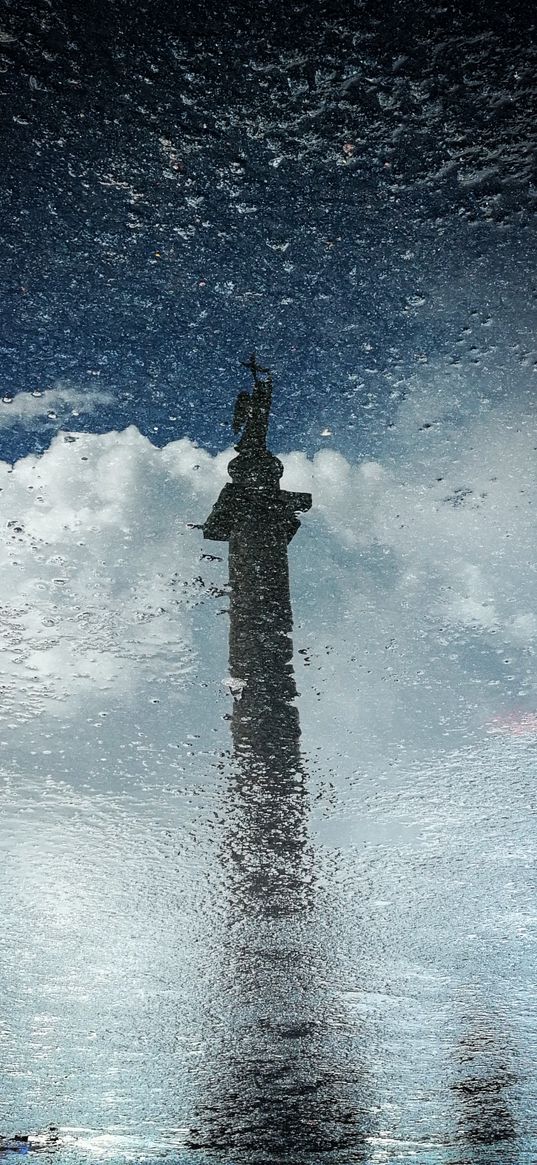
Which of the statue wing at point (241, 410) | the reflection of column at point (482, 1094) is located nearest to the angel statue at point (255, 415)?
the statue wing at point (241, 410)

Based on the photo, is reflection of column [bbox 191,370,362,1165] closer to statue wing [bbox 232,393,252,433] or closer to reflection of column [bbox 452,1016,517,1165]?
statue wing [bbox 232,393,252,433]

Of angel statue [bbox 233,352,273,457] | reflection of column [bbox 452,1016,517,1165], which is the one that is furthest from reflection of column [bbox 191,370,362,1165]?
reflection of column [bbox 452,1016,517,1165]

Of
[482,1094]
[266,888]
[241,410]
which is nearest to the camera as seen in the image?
[241,410]

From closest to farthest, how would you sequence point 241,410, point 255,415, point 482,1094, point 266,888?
point 241,410 → point 255,415 → point 482,1094 → point 266,888

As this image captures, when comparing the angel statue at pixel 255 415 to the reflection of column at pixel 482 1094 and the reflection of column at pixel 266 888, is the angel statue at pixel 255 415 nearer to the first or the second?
the reflection of column at pixel 266 888

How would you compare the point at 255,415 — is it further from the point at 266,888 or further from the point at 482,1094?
the point at 482,1094

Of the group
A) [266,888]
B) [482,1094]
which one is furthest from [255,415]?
[482,1094]

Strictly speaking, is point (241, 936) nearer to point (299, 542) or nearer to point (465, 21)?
point (299, 542)
